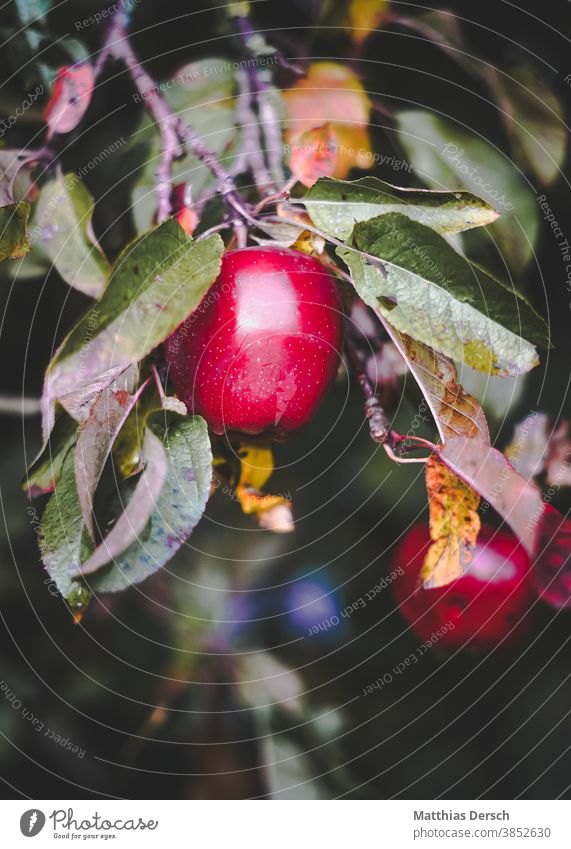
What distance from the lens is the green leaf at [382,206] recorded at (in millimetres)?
347

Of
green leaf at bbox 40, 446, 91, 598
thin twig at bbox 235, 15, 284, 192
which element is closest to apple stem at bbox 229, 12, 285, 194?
thin twig at bbox 235, 15, 284, 192

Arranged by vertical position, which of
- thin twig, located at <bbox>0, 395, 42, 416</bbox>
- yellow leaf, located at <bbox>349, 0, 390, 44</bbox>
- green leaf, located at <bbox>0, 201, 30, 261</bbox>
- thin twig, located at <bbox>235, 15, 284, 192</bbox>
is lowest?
thin twig, located at <bbox>0, 395, 42, 416</bbox>

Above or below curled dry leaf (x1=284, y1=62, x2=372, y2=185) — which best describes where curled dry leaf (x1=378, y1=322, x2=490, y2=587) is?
below

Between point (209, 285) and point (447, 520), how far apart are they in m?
0.19

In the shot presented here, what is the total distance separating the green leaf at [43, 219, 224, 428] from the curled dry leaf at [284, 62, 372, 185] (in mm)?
167

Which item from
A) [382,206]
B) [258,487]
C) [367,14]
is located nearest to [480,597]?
[258,487]

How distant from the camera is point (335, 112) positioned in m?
0.47

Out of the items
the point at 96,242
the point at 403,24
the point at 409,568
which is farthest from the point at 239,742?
the point at 403,24

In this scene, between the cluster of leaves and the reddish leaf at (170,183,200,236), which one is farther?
the reddish leaf at (170,183,200,236)

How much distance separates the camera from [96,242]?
1.49ft

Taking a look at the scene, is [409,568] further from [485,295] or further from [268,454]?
[485,295]

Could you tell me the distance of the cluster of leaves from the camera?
13.4 inches
